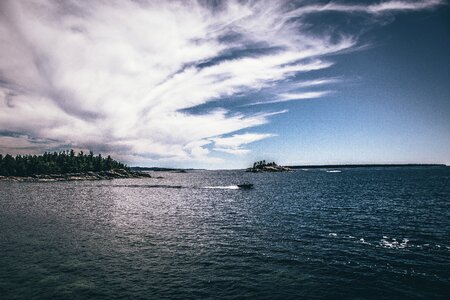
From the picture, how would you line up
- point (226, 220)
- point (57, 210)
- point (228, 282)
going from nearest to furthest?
point (228, 282), point (226, 220), point (57, 210)

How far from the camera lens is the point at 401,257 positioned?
33781 millimetres

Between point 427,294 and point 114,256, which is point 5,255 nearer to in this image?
point 114,256

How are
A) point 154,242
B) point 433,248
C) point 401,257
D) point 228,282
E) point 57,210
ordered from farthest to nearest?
1. point 57,210
2. point 154,242
3. point 433,248
4. point 401,257
5. point 228,282

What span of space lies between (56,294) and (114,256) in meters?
10.1

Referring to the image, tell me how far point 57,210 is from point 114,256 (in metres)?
48.6

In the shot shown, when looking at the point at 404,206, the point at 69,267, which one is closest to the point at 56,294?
the point at 69,267

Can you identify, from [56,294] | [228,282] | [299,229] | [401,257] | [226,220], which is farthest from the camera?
[226,220]

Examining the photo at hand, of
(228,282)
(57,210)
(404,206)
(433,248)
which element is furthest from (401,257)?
(57,210)

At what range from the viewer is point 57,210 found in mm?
72312

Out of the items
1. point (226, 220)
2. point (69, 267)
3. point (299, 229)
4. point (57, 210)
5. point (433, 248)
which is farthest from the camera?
point (57, 210)

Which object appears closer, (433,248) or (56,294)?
(56,294)

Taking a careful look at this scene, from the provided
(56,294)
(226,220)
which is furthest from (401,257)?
(56,294)

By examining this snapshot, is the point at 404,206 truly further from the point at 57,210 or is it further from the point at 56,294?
the point at 57,210

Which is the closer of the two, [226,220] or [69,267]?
[69,267]
